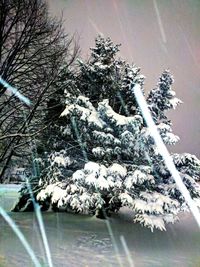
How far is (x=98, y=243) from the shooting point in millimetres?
8625

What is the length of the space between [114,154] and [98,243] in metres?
2.55

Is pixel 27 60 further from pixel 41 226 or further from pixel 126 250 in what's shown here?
pixel 126 250

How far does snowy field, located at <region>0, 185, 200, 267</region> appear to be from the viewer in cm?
711

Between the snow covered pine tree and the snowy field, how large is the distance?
0.67 meters

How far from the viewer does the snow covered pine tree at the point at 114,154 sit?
904 cm

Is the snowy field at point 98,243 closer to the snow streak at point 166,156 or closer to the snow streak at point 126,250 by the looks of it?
the snow streak at point 126,250

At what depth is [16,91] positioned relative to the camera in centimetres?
1095

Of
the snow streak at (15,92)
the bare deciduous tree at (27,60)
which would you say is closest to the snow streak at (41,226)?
the bare deciduous tree at (27,60)

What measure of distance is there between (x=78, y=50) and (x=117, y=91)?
237 cm

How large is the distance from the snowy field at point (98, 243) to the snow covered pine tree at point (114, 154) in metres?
0.67

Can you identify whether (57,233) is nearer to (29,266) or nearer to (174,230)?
(29,266)

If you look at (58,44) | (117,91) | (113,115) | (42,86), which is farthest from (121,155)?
(58,44)

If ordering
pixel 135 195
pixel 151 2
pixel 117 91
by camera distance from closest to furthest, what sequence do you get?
pixel 135 195 < pixel 151 2 < pixel 117 91

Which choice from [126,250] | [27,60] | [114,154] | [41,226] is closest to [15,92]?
[27,60]
